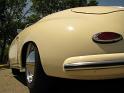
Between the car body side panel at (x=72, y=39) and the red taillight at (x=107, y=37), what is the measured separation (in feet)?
0.15

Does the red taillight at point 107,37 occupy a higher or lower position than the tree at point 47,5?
higher

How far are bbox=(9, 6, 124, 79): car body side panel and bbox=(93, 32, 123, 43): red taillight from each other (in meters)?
0.05

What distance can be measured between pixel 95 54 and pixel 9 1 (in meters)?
35.5

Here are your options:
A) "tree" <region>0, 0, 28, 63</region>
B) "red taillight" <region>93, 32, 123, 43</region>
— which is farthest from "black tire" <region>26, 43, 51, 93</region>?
"tree" <region>0, 0, 28, 63</region>

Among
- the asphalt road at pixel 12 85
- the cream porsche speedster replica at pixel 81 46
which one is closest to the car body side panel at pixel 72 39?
the cream porsche speedster replica at pixel 81 46

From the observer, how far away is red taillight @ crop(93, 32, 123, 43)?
430 centimetres

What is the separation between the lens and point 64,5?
44.1 metres

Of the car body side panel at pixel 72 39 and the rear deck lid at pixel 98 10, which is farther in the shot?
the rear deck lid at pixel 98 10

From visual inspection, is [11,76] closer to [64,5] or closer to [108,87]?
[108,87]

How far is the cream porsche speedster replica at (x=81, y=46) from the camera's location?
4211 millimetres

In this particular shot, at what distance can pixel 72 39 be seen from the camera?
14.3ft

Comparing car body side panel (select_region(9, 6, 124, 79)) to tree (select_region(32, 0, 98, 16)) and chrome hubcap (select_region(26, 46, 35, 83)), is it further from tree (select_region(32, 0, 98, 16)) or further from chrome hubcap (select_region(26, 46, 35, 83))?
tree (select_region(32, 0, 98, 16))

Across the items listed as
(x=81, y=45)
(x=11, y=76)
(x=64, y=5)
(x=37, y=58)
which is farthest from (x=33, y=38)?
(x=64, y=5)

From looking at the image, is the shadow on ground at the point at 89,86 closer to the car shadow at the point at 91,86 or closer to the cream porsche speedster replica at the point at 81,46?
the car shadow at the point at 91,86
